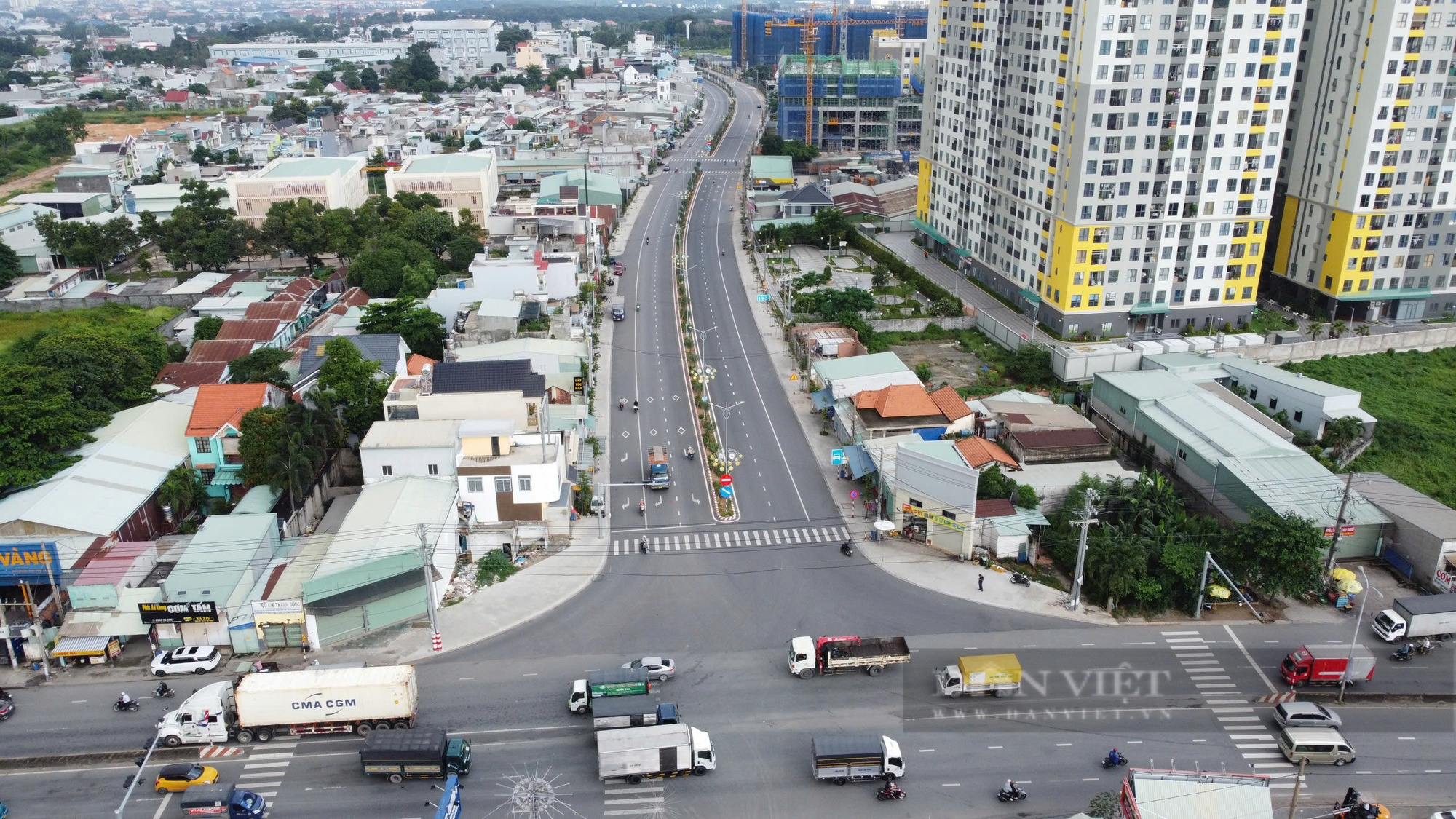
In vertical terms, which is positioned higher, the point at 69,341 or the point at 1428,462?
the point at 69,341

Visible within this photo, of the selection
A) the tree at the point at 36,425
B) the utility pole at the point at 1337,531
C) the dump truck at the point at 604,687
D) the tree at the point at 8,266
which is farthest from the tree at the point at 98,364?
the utility pole at the point at 1337,531

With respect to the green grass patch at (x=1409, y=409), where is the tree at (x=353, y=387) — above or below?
above

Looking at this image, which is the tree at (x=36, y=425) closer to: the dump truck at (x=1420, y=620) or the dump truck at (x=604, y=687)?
the dump truck at (x=604, y=687)

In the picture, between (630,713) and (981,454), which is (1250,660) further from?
(630,713)

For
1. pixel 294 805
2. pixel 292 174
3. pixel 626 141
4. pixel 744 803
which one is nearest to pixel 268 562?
pixel 294 805

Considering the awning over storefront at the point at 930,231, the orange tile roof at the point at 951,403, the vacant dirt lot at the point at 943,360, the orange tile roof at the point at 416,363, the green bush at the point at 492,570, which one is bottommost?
the green bush at the point at 492,570

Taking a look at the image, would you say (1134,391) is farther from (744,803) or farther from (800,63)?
(800,63)

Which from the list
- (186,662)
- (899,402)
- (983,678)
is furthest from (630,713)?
(899,402)
